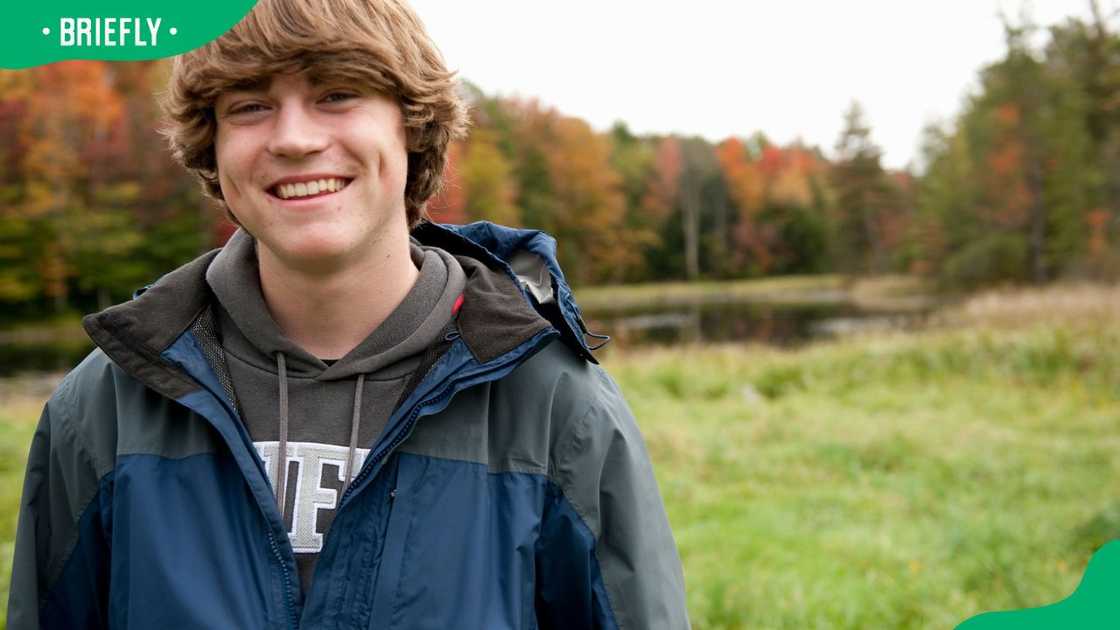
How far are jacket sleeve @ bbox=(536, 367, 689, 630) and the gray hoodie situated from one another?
342mm

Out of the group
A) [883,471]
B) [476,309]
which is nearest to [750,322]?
[883,471]

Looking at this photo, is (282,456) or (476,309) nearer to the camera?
(282,456)

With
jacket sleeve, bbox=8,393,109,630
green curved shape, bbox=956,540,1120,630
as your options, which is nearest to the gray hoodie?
jacket sleeve, bbox=8,393,109,630

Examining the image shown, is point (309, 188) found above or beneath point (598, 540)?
above

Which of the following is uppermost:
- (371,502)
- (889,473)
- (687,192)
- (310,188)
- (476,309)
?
(687,192)

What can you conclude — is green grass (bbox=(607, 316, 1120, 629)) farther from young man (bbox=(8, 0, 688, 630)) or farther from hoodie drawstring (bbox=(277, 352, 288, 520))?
hoodie drawstring (bbox=(277, 352, 288, 520))

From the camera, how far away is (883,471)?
23.8 ft

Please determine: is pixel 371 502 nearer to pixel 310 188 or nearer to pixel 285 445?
pixel 285 445

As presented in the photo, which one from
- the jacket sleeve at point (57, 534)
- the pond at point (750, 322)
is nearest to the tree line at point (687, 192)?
the pond at point (750, 322)

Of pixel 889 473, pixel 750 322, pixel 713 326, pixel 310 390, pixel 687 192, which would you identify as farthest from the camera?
pixel 687 192

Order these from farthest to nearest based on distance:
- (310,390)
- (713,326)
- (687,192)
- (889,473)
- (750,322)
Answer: (687,192) → (750,322) → (713,326) → (889,473) → (310,390)

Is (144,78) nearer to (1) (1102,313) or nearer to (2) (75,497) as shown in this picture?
(1) (1102,313)

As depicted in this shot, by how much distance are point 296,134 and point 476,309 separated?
46 cm

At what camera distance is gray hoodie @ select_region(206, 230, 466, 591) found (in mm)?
1654
